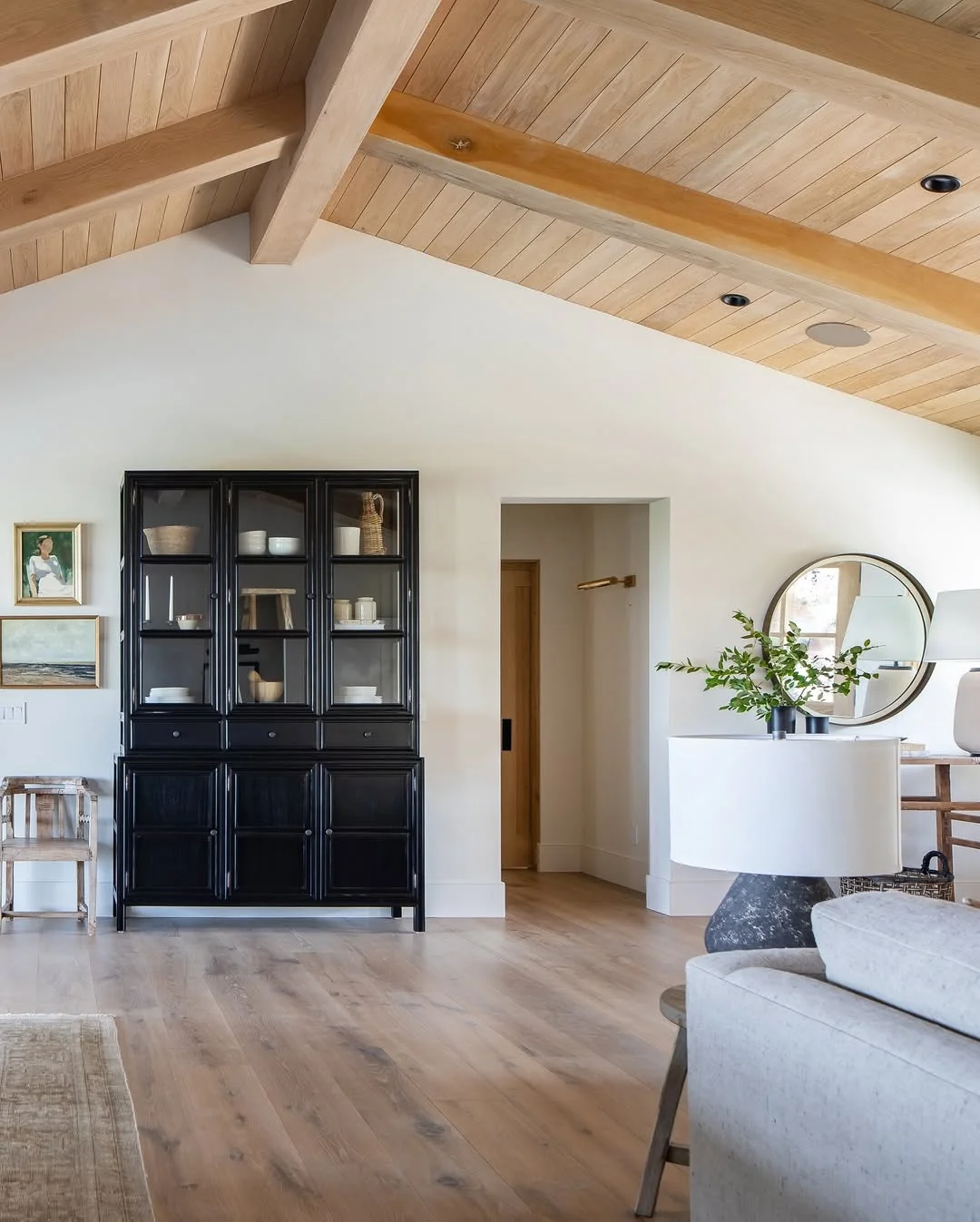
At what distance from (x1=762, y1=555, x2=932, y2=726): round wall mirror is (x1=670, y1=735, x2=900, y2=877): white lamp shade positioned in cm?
443

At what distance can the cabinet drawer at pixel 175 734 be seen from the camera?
5.96 meters

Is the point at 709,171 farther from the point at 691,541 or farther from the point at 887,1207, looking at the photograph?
the point at 887,1207

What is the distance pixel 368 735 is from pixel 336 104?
9.32ft

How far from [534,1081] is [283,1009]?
119 centimetres

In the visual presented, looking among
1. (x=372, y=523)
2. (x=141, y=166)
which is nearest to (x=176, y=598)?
(x=372, y=523)

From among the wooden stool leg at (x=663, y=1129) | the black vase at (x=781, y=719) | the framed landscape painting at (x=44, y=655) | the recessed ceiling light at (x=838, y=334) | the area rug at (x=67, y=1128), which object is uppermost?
the recessed ceiling light at (x=838, y=334)

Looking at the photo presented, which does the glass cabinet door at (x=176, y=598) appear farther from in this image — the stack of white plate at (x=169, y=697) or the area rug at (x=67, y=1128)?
the area rug at (x=67, y=1128)

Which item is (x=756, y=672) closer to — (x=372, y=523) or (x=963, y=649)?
(x=963, y=649)

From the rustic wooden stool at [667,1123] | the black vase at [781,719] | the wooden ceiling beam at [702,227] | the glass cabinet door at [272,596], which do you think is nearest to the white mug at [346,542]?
the glass cabinet door at [272,596]

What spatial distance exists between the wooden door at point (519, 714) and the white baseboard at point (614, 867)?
43cm

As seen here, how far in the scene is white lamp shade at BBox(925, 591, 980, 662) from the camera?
6.31 m

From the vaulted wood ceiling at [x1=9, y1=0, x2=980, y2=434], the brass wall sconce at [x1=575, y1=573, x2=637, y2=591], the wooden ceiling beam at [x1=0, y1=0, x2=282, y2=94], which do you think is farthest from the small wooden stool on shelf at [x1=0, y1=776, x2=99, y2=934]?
the wooden ceiling beam at [x1=0, y1=0, x2=282, y2=94]

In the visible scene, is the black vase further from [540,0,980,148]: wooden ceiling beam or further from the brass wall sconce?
the brass wall sconce

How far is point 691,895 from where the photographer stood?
21.2 feet
